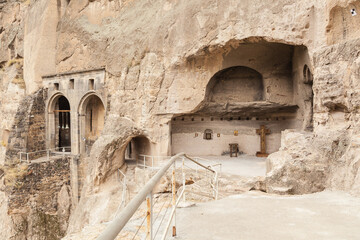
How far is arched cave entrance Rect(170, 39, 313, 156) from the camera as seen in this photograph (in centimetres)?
1189

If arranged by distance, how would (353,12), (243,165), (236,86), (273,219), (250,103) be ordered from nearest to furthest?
(273,219)
(353,12)
(243,165)
(250,103)
(236,86)

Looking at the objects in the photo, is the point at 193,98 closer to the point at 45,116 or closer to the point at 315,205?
the point at 315,205

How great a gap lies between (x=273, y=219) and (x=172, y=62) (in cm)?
946

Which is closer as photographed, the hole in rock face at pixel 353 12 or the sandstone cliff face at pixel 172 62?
the sandstone cliff face at pixel 172 62

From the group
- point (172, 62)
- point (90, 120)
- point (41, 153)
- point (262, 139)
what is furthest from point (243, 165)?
point (41, 153)

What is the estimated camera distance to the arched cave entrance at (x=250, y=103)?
39.0 ft

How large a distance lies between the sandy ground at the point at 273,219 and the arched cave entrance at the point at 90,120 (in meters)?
13.2

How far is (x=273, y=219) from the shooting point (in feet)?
9.96

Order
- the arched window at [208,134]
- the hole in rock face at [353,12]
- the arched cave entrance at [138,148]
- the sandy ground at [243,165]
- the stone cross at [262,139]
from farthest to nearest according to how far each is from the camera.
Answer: the arched window at [208,134], the stone cross at [262,139], the arched cave entrance at [138,148], the sandy ground at [243,165], the hole in rock face at [353,12]

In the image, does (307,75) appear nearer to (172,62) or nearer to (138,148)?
(172,62)

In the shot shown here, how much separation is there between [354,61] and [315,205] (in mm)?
3550

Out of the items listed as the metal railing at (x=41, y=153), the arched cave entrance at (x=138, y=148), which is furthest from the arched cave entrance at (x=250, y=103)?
the metal railing at (x=41, y=153)

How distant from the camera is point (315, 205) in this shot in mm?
3508

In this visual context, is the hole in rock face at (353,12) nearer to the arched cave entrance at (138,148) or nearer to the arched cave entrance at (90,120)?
the arched cave entrance at (138,148)
